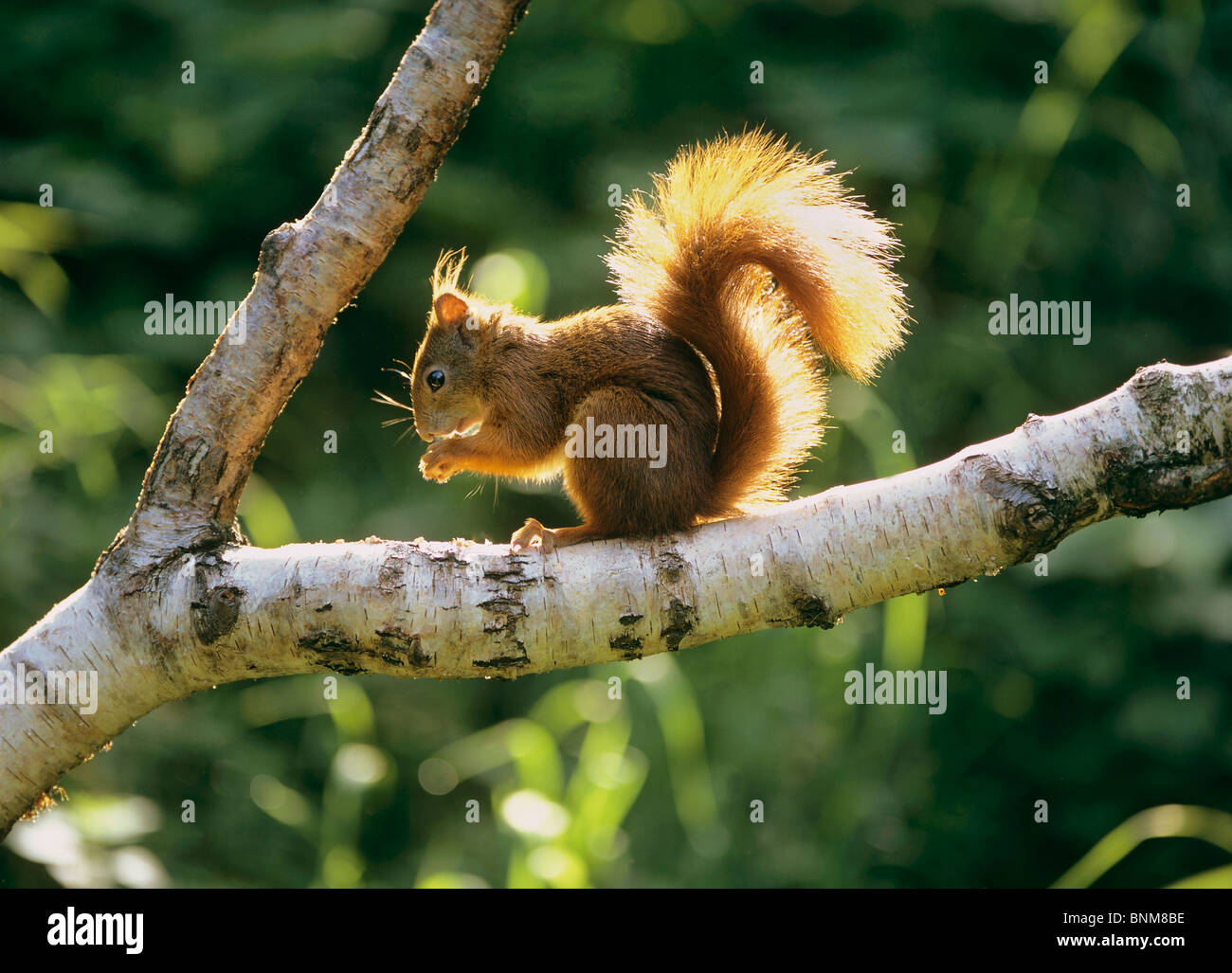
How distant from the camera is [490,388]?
1809 millimetres

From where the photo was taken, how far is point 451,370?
6.19 ft

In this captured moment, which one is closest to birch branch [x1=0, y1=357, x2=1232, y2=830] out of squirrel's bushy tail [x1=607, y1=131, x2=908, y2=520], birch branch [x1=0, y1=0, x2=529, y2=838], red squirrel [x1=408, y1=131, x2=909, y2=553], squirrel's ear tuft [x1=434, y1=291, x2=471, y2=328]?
birch branch [x1=0, y1=0, x2=529, y2=838]

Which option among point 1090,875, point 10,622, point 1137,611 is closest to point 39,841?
point 10,622

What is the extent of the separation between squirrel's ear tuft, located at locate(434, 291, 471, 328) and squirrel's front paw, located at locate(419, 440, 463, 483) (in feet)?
0.91

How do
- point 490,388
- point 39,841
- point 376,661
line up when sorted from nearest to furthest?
point 376,661 → point 490,388 → point 39,841

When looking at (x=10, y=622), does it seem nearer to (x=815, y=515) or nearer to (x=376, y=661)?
(x=376, y=661)

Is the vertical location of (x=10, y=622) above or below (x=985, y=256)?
below

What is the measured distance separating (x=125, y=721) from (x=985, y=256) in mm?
2560

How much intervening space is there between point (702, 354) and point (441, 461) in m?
0.47

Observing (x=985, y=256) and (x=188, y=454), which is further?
(x=985, y=256)

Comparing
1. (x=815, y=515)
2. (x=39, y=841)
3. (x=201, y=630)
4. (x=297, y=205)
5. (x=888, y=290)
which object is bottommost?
(x=39, y=841)

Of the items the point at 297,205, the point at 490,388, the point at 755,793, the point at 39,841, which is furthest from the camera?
the point at 297,205

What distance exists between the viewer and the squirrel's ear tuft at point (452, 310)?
6.31 ft

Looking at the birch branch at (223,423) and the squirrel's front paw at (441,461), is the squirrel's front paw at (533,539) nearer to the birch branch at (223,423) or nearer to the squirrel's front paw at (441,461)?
the squirrel's front paw at (441,461)
